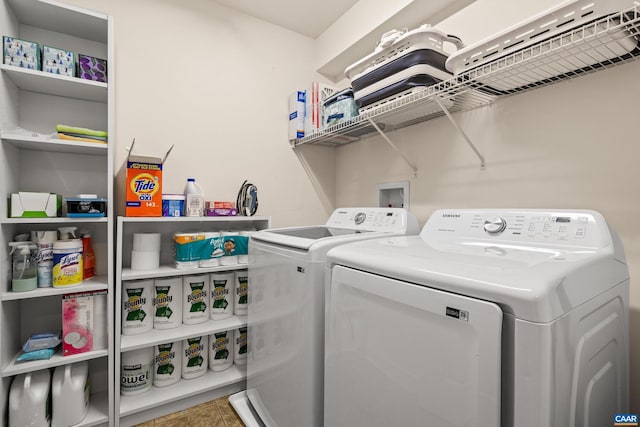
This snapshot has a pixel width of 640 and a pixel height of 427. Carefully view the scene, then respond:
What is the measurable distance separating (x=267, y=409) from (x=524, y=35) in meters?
1.88

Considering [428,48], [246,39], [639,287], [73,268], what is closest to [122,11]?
[246,39]

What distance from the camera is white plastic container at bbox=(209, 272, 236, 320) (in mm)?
1853

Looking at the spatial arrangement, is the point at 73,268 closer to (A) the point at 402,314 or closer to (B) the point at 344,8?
(A) the point at 402,314

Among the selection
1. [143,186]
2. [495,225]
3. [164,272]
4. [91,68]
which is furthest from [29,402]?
[495,225]

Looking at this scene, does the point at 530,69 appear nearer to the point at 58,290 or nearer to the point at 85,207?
the point at 85,207

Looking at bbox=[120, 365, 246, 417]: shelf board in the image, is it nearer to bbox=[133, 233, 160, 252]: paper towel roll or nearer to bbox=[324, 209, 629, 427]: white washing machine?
bbox=[133, 233, 160, 252]: paper towel roll

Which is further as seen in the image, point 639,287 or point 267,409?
point 267,409

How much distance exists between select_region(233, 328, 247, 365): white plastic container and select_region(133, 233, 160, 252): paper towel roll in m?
0.76

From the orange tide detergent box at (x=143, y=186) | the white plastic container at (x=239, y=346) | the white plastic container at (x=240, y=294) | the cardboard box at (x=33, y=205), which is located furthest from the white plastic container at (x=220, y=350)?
the cardboard box at (x=33, y=205)

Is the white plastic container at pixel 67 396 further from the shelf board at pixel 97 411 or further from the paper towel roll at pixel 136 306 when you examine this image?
the paper towel roll at pixel 136 306

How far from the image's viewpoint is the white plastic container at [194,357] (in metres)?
1.78

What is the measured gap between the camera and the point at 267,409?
57.1 inches

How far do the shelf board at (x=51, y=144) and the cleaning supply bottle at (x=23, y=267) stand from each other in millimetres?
470

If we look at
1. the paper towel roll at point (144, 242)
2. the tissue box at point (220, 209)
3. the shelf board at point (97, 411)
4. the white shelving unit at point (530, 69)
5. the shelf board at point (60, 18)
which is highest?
the shelf board at point (60, 18)
